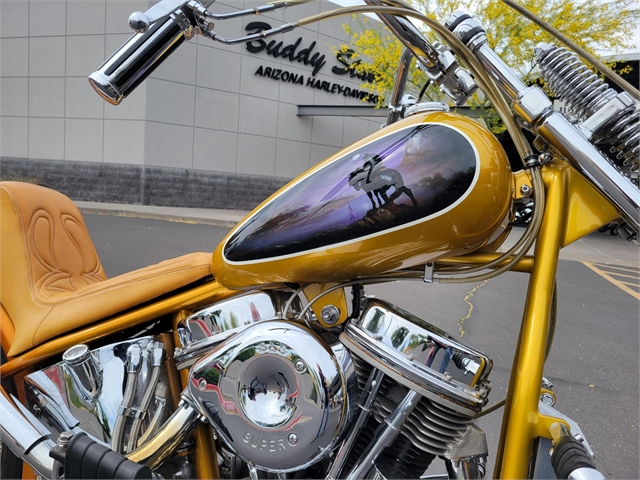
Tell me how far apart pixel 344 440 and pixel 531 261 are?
1.87 feet

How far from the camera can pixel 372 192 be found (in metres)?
0.90

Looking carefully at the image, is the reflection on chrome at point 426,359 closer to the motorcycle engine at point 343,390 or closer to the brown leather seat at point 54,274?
the motorcycle engine at point 343,390

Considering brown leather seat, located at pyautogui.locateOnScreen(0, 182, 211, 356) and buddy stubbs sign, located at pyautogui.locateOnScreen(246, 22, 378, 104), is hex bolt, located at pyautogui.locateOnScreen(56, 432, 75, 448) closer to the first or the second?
brown leather seat, located at pyautogui.locateOnScreen(0, 182, 211, 356)

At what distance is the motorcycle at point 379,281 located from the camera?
87 cm

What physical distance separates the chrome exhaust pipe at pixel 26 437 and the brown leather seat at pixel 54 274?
0.23m

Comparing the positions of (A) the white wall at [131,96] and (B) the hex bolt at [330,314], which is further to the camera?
(A) the white wall at [131,96]

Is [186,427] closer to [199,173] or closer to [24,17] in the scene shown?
[199,173]

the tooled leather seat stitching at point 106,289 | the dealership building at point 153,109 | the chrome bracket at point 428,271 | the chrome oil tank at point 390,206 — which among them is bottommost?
the tooled leather seat stitching at point 106,289

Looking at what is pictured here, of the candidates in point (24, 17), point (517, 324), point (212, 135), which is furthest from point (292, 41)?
point (517, 324)

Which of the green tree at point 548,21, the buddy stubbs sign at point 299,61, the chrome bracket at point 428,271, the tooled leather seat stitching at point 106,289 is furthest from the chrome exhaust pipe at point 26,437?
the buddy stubbs sign at point 299,61

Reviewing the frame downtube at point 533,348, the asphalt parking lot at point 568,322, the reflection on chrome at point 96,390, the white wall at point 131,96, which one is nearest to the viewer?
the frame downtube at point 533,348

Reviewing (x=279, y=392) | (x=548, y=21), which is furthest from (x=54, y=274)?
(x=548, y=21)

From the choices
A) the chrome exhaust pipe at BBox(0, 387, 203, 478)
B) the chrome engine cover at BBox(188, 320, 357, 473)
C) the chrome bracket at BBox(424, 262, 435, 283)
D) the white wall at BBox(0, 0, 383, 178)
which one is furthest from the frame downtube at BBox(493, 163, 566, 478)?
the white wall at BBox(0, 0, 383, 178)

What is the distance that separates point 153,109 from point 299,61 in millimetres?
4345
